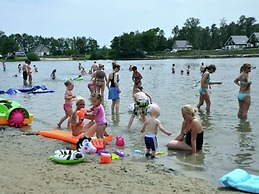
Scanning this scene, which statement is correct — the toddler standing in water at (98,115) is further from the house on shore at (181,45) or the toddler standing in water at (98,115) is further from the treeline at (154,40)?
the house on shore at (181,45)

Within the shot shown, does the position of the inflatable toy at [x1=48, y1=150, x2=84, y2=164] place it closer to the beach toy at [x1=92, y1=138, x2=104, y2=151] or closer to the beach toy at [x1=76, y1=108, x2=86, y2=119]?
the beach toy at [x1=92, y1=138, x2=104, y2=151]

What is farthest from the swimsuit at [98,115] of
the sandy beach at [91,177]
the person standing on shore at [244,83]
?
the person standing on shore at [244,83]

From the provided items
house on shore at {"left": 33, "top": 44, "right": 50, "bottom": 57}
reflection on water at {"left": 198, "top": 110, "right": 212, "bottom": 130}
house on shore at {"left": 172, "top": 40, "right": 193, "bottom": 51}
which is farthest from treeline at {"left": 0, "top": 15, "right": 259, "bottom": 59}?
reflection on water at {"left": 198, "top": 110, "right": 212, "bottom": 130}

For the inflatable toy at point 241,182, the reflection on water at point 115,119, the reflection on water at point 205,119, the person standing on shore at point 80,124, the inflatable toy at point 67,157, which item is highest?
the person standing on shore at point 80,124

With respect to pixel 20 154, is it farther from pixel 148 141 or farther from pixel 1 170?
pixel 148 141

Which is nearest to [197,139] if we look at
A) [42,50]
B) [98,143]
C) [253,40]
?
[98,143]

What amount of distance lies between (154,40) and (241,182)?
11678 centimetres

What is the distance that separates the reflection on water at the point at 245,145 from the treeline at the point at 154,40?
353ft

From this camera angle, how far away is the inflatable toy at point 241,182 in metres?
4.84

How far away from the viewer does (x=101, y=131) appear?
7406 mm

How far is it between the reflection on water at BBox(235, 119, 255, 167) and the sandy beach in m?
1.40

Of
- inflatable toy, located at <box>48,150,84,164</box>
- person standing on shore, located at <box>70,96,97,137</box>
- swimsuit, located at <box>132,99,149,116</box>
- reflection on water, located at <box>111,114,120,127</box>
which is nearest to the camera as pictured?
inflatable toy, located at <box>48,150,84,164</box>

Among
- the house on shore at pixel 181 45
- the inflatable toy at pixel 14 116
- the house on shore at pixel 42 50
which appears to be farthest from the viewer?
the house on shore at pixel 42 50

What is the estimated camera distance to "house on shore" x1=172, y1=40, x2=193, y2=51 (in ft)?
417
